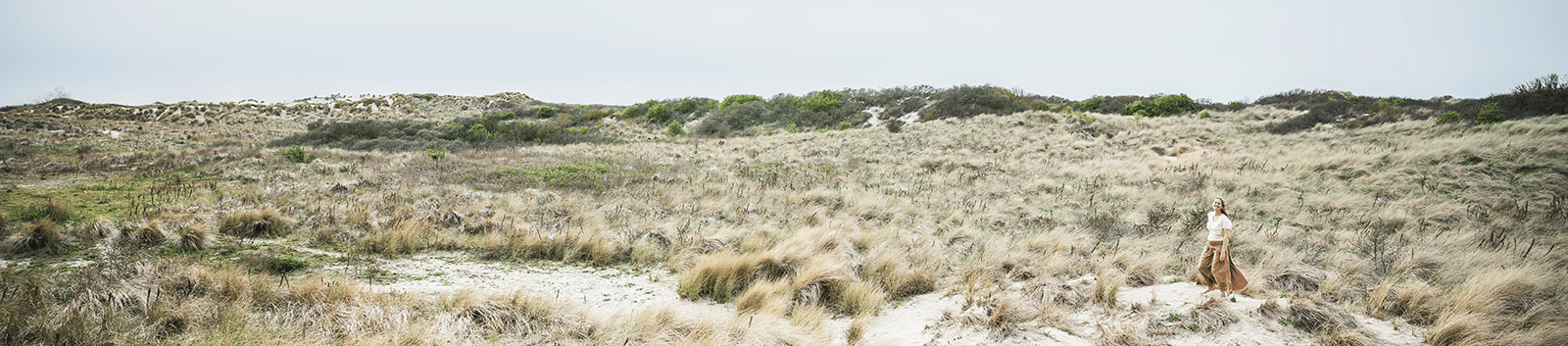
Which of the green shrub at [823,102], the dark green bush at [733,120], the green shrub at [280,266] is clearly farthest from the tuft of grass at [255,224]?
the green shrub at [823,102]

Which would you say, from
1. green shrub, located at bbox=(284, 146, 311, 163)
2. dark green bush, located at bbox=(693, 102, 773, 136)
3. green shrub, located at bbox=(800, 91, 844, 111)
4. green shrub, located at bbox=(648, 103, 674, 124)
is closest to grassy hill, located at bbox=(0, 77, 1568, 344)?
green shrub, located at bbox=(284, 146, 311, 163)

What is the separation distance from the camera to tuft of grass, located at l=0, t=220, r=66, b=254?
16.9 ft

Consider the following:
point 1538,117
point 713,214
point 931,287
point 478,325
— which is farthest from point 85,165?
point 1538,117

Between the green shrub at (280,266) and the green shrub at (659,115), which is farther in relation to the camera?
the green shrub at (659,115)

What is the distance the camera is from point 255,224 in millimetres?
6844

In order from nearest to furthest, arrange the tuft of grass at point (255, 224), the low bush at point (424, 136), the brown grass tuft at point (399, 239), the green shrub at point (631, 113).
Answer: the brown grass tuft at point (399, 239) < the tuft of grass at point (255, 224) < the low bush at point (424, 136) < the green shrub at point (631, 113)

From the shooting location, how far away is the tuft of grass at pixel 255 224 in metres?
6.74

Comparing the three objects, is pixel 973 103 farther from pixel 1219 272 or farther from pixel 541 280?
pixel 541 280

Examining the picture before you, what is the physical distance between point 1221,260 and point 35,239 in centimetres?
1139

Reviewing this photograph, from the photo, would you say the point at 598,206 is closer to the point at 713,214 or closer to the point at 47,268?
the point at 713,214

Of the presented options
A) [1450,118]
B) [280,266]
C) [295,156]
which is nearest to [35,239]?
[280,266]

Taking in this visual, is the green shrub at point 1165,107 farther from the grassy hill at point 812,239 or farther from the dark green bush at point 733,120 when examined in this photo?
the dark green bush at point 733,120

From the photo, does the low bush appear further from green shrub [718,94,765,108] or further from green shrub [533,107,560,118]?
green shrub [718,94,765,108]

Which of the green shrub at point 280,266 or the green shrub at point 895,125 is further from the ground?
the green shrub at point 895,125
